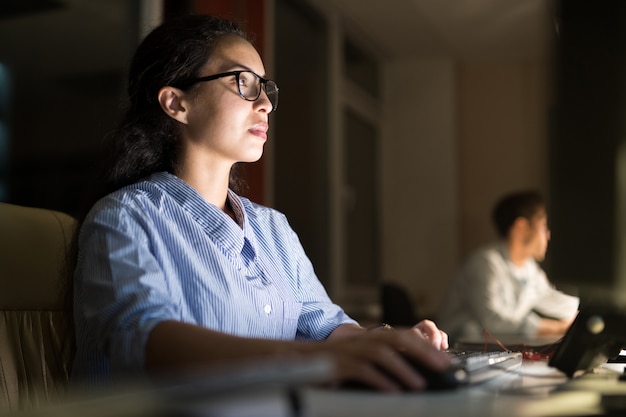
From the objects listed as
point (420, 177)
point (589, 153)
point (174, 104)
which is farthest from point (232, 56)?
point (420, 177)

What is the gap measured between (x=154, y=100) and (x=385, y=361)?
0.91m

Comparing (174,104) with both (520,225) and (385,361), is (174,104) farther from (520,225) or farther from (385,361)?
(520,225)

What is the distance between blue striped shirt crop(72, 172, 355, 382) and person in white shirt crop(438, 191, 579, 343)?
1.89 m

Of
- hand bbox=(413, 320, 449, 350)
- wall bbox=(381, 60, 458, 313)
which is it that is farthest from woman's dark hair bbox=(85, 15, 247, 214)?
wall bbox=(381, 60, 458, 313)

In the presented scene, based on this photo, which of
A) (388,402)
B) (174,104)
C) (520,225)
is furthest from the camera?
(520,225)

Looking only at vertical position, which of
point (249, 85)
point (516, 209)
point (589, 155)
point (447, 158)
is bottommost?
point (589, 155)

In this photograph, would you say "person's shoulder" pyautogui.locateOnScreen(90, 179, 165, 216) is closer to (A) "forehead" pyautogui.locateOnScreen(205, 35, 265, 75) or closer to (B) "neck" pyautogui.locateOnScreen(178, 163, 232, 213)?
(B) "neck" pyautogui.locateOnScreen(178, 163, 232, 213)

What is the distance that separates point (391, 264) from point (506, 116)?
153 cm

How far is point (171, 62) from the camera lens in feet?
4.71

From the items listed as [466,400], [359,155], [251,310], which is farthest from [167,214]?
[359,155]

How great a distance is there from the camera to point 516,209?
136 inches

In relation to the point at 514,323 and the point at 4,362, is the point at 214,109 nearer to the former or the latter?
the point at 4,362

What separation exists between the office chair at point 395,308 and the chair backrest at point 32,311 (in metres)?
2.05

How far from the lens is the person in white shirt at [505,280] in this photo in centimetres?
321
